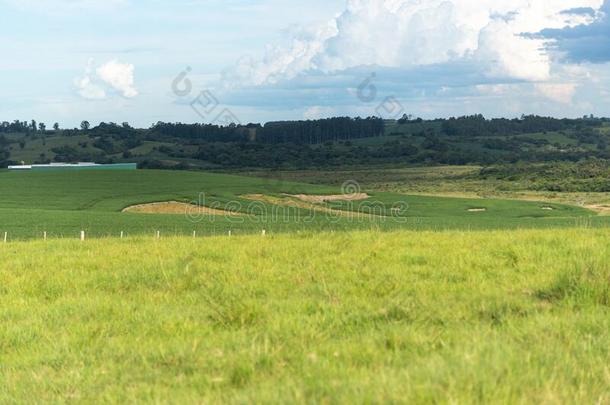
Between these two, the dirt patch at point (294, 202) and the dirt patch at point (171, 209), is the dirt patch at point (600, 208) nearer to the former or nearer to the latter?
the dirt patch at point (294, 202)

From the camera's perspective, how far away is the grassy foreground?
4.50 m

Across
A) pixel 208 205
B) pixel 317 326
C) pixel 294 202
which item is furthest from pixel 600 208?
pixel 317 326

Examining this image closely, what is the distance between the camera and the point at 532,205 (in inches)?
3152

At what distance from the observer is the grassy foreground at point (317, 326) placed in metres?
4.50

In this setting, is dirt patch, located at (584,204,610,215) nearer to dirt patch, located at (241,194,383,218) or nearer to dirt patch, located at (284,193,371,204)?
dirt patch, located at (284,193,371,204)

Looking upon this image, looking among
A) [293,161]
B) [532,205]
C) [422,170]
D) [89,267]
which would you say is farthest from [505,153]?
[89,267]

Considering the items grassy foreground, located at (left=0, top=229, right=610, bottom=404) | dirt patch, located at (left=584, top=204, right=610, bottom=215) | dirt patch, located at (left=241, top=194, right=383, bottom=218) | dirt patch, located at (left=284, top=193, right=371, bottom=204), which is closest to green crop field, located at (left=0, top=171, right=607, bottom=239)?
dirt patch, located at (left=241, top=194, right=383, bottom=218)

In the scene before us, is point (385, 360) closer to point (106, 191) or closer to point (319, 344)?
point (319, 344)

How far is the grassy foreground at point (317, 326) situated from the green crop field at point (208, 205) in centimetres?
3453

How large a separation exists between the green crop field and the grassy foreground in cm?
3453

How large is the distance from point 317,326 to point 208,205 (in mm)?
63421

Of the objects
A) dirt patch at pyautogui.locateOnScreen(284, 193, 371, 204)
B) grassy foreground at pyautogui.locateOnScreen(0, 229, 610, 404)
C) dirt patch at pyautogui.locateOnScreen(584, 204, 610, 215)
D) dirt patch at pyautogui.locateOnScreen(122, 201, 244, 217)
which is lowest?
dirt patch at pyautogui.locateOnScreen(584, 204, 610, 215)

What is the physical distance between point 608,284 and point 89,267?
866cm

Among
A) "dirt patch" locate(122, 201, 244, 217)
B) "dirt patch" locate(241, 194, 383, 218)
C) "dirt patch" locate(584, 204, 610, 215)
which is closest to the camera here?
"dirt patch" locate(122, 201, 244, 217)
